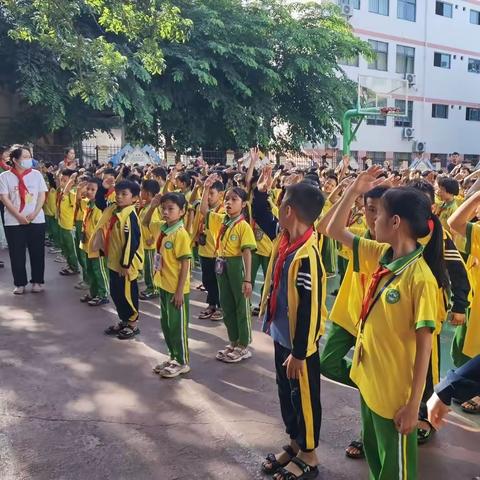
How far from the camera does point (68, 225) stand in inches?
296

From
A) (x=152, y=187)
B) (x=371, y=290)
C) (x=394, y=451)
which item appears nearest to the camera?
(x=394, y=451)

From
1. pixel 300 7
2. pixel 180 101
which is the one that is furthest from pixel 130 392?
pixel 300 7

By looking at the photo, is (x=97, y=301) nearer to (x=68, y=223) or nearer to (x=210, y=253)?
(x=210, y=253)

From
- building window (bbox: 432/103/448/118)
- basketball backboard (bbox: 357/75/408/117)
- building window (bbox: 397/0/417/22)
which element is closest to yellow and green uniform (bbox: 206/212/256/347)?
basketball backboard (bbox: 357/75/408/117)

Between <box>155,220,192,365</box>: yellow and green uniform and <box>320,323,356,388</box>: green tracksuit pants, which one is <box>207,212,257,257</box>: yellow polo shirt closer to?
<box>155,220,192,365</box>: yellow and green uniform

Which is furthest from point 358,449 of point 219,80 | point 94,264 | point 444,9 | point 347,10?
point 444,9

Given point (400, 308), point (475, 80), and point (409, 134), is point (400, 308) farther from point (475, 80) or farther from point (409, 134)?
point (475, 80)

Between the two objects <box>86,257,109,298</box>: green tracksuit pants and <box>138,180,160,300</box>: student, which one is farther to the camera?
<box>86,257,109,298</box>: green tracksuit pants

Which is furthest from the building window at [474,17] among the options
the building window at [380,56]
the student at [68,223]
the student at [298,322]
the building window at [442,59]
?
the student at [298,322]

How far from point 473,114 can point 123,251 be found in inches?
1133

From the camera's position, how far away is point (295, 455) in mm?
2871

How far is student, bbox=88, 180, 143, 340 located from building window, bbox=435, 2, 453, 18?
26.8 meters

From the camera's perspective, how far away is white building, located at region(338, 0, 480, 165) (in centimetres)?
2516

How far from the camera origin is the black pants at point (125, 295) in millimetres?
4930
